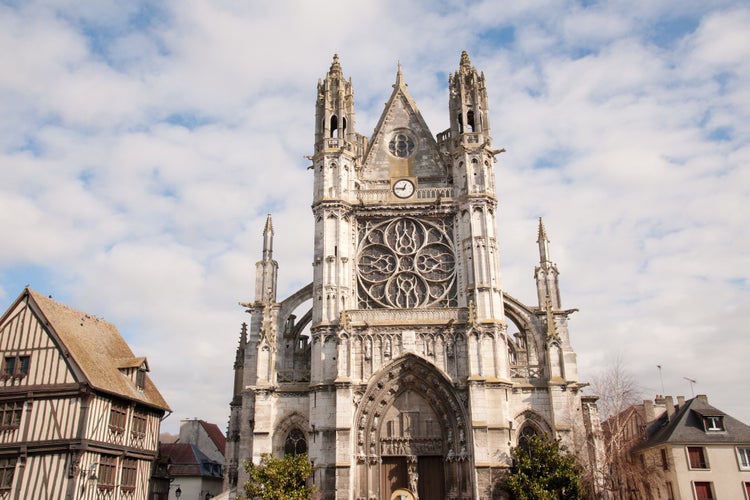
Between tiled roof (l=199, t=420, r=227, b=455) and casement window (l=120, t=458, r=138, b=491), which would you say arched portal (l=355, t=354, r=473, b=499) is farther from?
tiled roof (l=199, t=420, r=227, b=455)

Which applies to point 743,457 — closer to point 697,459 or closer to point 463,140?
point 697,459

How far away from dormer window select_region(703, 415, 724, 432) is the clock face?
16065mm

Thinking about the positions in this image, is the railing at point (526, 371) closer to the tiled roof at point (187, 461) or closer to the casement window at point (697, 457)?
the casement window at point (697, 457)

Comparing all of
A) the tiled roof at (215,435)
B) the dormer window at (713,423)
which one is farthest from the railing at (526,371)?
the tiled roof at (215,435)

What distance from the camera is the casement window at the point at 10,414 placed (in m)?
23.4

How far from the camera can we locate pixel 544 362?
92.5 ft

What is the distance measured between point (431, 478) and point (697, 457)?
463 inches

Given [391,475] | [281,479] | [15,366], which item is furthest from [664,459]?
[15,366]

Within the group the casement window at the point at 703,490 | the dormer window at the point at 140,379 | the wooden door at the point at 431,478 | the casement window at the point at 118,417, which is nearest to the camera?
the casement window at the point at 118,417

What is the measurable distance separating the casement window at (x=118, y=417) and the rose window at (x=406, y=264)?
33.4ft

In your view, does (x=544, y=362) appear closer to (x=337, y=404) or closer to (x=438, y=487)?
(x=438, y=487)

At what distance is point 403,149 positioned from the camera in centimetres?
3262

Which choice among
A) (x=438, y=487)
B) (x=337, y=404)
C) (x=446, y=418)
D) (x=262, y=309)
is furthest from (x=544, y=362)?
(x=262, y=309)

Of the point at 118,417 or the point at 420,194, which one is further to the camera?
the point at 420,194
